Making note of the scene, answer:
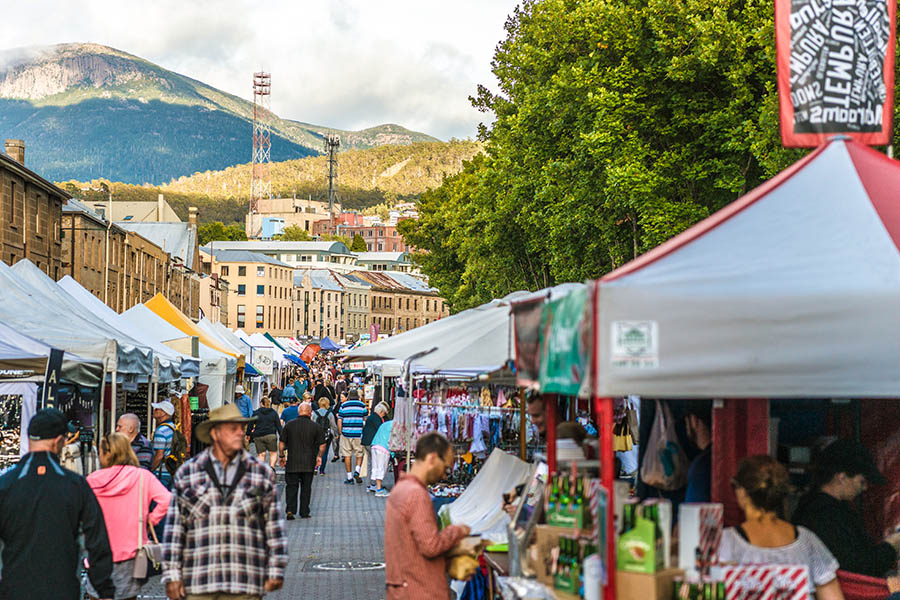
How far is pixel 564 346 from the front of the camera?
19.1 feet

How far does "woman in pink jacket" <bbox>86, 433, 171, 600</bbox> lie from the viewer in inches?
354

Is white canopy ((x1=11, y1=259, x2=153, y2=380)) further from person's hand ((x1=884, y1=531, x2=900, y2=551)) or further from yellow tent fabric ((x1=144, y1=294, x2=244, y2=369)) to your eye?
yellow tent fabric ((x1=144, y1=294, x2=244, y2=369))

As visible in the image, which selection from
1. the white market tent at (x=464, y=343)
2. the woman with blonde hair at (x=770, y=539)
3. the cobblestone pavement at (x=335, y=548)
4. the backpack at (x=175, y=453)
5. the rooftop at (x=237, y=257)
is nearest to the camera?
the woman with blonde hair at (x=770, y=539)

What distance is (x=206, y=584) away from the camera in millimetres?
7047

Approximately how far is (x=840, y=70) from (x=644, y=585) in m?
4.10

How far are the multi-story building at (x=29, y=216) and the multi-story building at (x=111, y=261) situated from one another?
1.93 metres

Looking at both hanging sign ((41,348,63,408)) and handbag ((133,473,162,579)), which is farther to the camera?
hanging sign ((41,348,63,408))

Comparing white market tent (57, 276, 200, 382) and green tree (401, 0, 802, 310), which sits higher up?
green tree (401, 0, 802, 310)

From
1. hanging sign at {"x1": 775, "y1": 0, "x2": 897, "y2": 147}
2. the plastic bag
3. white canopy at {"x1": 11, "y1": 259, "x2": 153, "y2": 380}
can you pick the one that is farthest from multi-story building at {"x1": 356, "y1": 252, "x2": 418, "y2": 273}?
hanging sign at {"x1": 775, "y1": 0, "x2": 897, "y2": 147}

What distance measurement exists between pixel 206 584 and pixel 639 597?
2.83m

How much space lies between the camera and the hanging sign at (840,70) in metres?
7.85

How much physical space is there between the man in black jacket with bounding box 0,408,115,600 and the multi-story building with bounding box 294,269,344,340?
465 ft

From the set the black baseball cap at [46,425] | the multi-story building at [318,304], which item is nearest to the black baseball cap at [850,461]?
the black baseball cap at [46,425]

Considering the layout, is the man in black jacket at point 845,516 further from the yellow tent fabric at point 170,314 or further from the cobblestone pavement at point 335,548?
the yellow tent fabric at point 170,314
